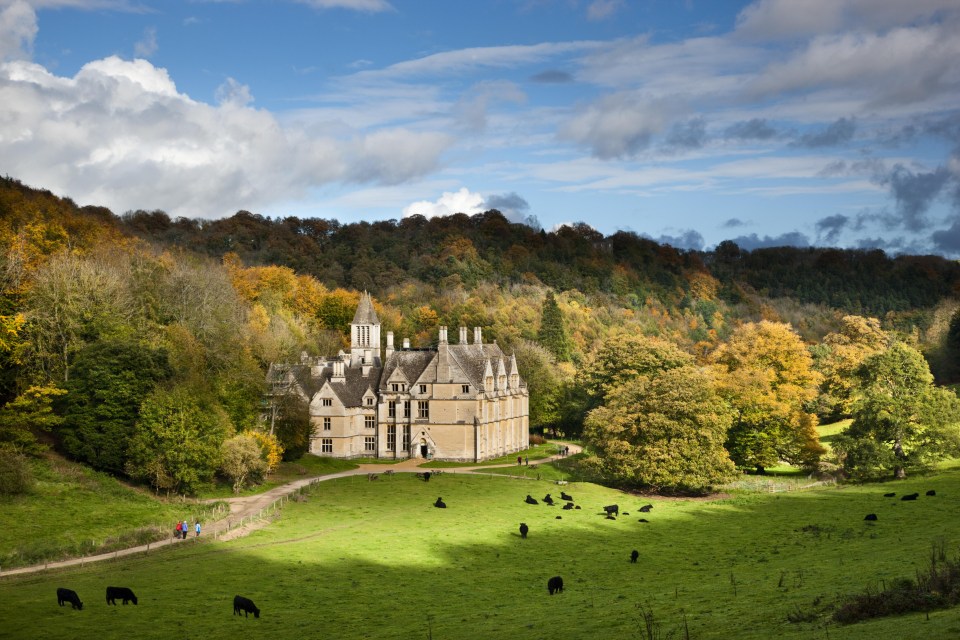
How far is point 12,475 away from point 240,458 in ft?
51.7

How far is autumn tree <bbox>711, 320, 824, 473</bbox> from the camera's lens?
79125 mm

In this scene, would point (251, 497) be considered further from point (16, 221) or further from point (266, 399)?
point (16, 221)

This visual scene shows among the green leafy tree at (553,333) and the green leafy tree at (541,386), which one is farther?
the green leafy tree at (553,333)

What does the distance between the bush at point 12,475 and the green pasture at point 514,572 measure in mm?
13220

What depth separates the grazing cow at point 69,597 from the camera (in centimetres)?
3669

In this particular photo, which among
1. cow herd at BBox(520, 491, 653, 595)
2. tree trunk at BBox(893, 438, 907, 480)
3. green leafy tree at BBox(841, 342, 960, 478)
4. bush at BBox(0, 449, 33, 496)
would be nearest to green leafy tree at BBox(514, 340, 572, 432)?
cow herd at BBox(520, 491, 653, 595)

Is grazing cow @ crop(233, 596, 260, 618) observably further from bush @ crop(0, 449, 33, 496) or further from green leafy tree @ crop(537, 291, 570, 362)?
green leafy tree @ crop(537, 291, 570, 362)

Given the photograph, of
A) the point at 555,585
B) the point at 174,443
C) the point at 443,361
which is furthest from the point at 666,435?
the point at 174,443

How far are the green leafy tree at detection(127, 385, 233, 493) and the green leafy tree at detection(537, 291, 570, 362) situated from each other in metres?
67.1

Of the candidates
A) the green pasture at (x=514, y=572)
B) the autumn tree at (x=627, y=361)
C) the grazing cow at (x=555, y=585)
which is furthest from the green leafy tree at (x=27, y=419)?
the autumn tree at (x=627, y=361)

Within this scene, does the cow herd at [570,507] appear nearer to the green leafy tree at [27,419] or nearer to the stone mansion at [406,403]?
the stone mansion at [406,403]

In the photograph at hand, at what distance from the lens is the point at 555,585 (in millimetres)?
40562

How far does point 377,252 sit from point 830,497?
5103 inches

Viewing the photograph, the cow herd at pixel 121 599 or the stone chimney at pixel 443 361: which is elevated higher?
the stone chimney at pixel 443 361
